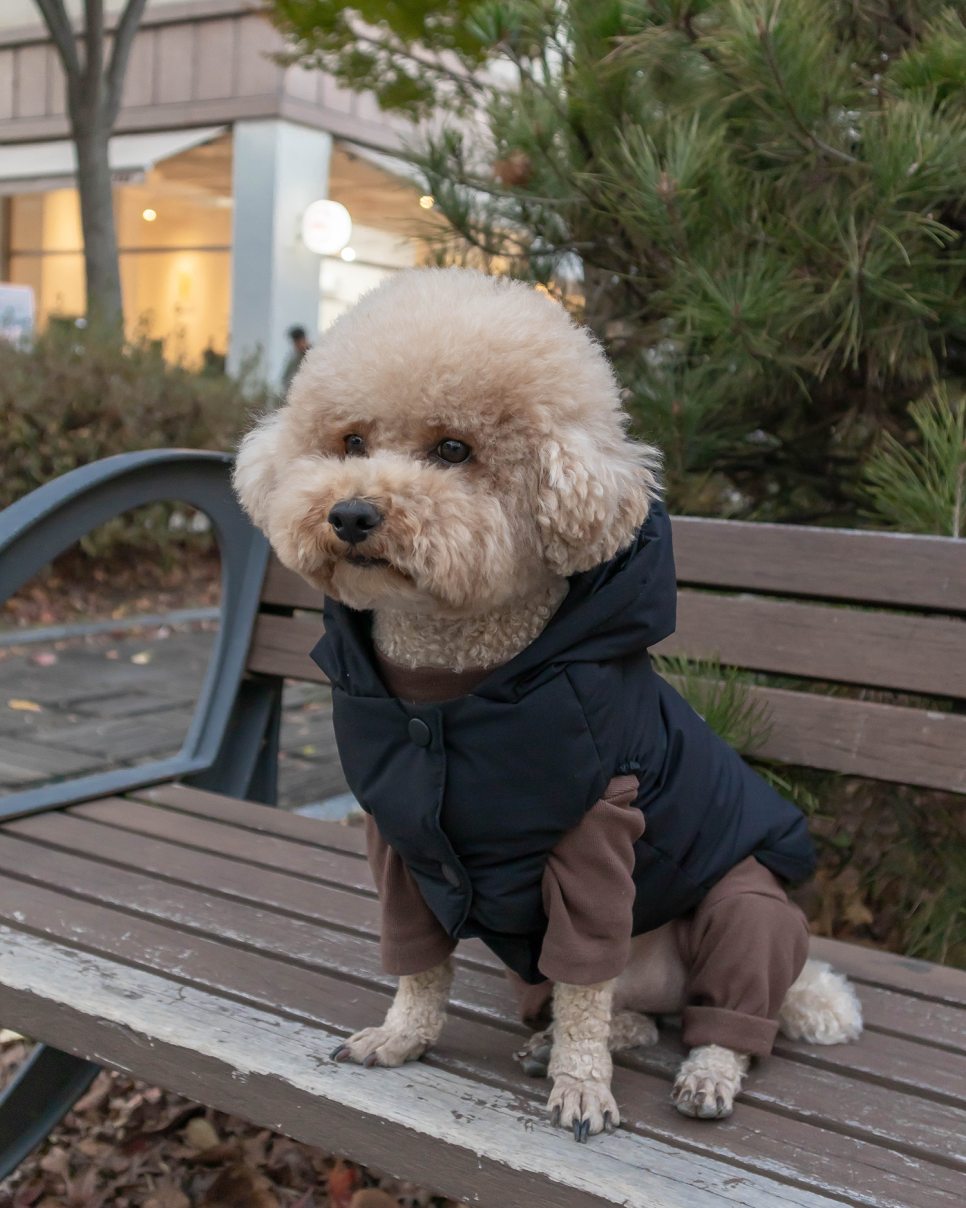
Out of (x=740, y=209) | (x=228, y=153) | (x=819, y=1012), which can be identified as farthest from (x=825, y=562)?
(x=228, y=153)

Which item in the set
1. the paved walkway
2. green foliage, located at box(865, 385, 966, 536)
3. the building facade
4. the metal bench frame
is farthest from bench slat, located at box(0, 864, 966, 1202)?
the building facade

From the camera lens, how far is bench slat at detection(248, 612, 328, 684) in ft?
8.82

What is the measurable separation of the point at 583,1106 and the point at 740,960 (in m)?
0.30

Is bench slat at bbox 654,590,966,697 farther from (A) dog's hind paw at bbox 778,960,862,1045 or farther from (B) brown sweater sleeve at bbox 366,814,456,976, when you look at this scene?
(B) brown sweater sleeve at bbox 366,814,456,976

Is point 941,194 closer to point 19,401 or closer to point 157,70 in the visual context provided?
point 19,401

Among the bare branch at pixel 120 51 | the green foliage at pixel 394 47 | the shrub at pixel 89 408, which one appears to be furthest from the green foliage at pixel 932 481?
the bare branch at pixel 120 51

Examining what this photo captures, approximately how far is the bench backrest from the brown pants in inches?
20.7

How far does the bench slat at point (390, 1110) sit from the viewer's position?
4.29 ft

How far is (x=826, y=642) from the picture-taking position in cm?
215


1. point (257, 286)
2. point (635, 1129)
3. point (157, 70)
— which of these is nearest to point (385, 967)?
point (635, 1129)

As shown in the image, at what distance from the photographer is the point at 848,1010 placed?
1.67 m

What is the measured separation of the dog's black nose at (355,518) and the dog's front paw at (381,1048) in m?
0.71

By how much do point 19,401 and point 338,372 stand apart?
594 cm

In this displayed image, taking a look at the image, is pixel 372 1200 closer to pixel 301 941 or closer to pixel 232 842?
pixel 301 941
